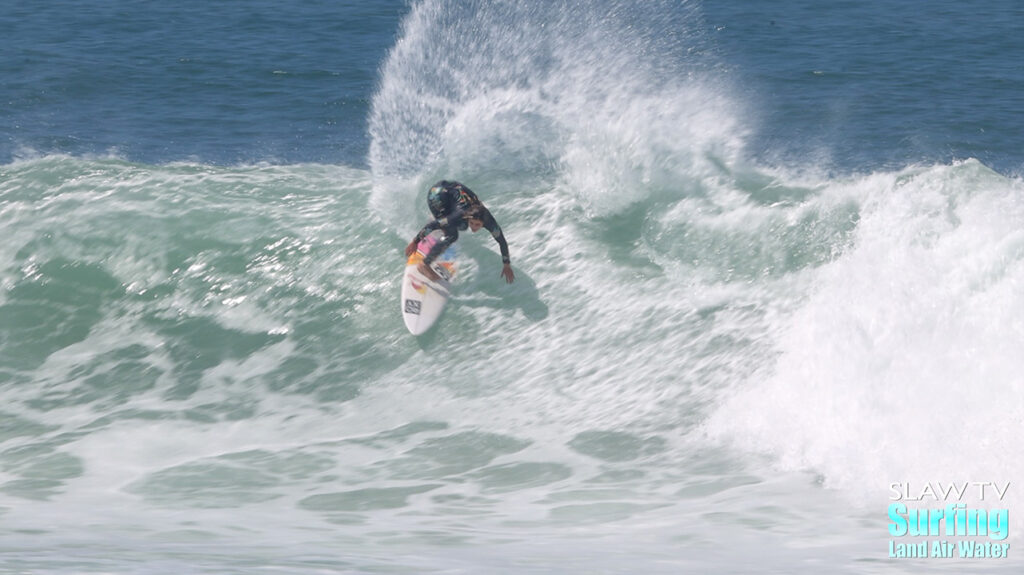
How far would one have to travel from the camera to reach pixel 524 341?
13.5 metres

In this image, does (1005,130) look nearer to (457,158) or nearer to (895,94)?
(895,94)

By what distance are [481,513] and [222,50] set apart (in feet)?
78.2

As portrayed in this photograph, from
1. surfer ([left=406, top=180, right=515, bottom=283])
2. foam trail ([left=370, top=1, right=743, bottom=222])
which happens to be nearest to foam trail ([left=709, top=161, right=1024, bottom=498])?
→ foam trail ([left=370, top=1, right=743, bottom=222])

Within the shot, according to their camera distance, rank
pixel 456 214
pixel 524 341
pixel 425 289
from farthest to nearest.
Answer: pixel 425 289 < pixel 456 214 < pixel 524 341

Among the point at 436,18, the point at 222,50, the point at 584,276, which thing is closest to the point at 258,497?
the point at 584,276

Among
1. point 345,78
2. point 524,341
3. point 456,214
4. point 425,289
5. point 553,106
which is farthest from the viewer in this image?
point 345,78

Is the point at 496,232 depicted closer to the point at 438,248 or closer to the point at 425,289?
the point at 438,248

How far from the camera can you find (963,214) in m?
12.4

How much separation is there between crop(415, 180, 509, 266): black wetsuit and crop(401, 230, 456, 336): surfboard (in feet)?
1.18

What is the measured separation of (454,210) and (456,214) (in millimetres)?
Answer: 54

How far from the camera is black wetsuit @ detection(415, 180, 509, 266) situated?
13727 millimetres

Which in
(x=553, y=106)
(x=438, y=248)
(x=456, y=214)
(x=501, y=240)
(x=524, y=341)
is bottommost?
(x=524, y=341)

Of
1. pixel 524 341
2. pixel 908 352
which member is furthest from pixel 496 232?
pixel 908 352

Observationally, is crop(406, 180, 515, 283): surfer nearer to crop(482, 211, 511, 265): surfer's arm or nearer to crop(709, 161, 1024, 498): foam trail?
crop(482, 211, 511, 265): surfer's arm
